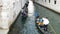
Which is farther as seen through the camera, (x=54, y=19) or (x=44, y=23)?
(x=54, y=19)

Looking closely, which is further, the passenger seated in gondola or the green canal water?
the green canal water

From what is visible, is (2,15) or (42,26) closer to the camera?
(2,15)

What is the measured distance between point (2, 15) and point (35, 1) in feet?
78.6

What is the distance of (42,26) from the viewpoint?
10.8 m

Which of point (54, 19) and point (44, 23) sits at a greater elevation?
point (44, 23)

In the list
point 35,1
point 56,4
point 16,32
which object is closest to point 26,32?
point 16,32

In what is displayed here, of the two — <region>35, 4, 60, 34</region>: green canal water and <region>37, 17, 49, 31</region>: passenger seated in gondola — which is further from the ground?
<region>37, 17, 49, 31</region>: passenger seated in gondola

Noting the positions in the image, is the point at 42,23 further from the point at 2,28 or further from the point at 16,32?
the point at 2,28

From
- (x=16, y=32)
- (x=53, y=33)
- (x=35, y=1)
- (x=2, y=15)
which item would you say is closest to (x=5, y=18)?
(x=2, y=15)

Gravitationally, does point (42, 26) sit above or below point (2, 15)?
below

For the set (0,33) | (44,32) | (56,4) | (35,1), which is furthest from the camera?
(35,1)

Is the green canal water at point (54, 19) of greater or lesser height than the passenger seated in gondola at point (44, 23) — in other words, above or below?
below

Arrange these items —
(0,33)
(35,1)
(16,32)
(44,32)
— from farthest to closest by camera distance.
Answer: (35,1)
(16,32)
(44,32)
(0,33)

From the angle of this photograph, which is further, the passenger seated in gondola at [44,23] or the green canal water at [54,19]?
the green canal water at [54,19]
